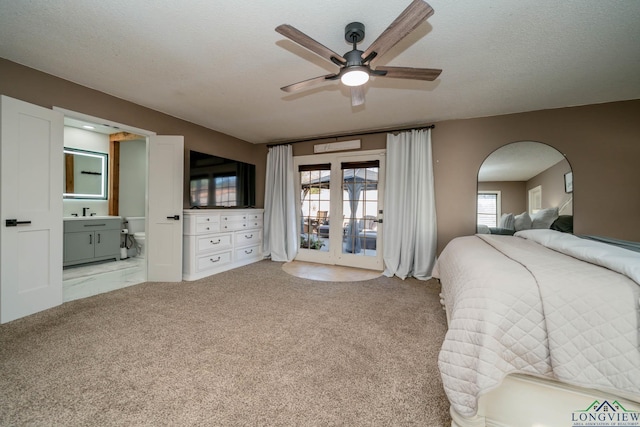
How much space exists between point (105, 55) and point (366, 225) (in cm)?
377

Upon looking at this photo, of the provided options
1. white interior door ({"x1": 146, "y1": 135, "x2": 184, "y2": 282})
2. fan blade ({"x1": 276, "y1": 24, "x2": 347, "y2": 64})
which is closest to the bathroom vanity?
white interior door ({"x1": 146, "y1": 135, "x2": 184, "y2": 282})

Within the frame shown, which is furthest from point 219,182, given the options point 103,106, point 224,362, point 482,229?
point 482,229

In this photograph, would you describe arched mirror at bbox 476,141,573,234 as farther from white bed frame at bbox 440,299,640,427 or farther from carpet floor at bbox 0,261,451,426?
white bed frame at bbox 440,299,640,427

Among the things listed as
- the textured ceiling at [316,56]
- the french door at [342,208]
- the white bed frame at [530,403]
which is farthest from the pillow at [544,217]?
the white bed frame at [530,403]

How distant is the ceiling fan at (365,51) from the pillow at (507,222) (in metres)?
2.50

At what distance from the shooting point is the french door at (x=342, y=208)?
13.6ft

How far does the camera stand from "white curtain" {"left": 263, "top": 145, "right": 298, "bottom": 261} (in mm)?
4691

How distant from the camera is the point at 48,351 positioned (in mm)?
1721

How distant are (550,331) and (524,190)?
9.75 ft

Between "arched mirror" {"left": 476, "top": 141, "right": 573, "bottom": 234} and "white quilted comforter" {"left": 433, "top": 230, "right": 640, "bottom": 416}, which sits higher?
"arched mirror" {"left": 476, "top": 141, "right": 573, "bottom": 234}

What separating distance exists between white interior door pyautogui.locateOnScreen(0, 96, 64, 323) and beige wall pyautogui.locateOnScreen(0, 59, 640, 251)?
1.02ft

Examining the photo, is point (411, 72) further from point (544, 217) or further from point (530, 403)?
point (544, 217)

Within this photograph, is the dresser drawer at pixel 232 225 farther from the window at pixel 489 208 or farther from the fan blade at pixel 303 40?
the window at pixel 489 208

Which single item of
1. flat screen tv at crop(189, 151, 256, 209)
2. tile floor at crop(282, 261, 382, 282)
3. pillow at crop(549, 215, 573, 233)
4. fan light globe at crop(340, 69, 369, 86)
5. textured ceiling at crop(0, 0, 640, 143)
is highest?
textured ceiling at crop(0, 0, 640, 143)
